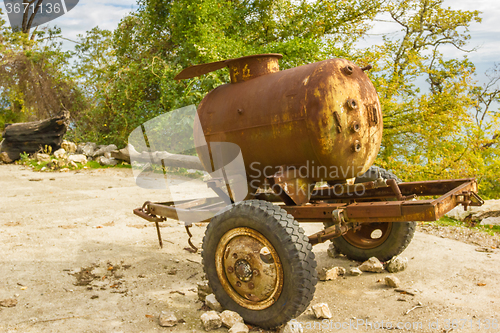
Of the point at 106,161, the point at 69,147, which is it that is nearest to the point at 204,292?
the point at 106,161

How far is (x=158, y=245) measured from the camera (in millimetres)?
5324

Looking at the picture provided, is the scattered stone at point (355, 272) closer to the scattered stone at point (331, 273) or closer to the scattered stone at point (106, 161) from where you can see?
the scattered stone at point (331, 273)

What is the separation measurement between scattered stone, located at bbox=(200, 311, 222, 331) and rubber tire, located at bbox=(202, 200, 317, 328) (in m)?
0.19

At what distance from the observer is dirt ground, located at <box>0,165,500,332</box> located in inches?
126

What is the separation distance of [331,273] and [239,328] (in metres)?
1.39

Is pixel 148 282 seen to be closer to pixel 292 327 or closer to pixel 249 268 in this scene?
pixel 249 268

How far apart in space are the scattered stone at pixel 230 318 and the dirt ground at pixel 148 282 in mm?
197

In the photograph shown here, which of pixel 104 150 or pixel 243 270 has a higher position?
pixel 104 150

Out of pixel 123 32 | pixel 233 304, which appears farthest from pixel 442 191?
pixel 123 32

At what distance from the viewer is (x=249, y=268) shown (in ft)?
10.4

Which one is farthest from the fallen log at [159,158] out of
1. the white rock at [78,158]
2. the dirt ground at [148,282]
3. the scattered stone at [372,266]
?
the scattered stone at [372,266]

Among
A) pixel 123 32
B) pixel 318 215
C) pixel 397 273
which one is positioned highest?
pixel 123 32

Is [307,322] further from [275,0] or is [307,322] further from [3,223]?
[275,0]

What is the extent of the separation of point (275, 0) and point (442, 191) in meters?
10.8
